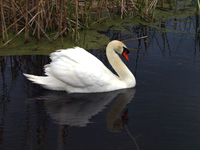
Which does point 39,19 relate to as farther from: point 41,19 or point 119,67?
point 119,67

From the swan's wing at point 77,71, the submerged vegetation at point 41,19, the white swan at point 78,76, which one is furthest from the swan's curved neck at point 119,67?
the submerged vegetation at point 41,19

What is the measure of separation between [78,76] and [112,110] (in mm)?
934

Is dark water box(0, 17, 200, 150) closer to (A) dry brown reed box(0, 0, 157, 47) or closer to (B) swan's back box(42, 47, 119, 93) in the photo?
(B) swan's back box(42, 47, 119, 93)

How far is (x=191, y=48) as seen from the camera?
29.8ft

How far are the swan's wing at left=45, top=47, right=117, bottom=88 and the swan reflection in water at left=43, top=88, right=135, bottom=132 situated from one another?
26 centimetres

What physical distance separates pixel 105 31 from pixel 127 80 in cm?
437

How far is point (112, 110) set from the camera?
5.90 metres

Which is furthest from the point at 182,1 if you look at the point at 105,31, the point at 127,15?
the point at 105,31

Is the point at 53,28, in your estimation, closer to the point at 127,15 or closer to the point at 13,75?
the point at 13,75

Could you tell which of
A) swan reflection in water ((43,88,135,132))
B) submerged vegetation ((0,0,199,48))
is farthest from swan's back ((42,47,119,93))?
submerged vegetation ((0,0,199,48))

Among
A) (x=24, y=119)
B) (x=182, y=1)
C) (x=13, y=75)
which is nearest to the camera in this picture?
(x=24, y=119)

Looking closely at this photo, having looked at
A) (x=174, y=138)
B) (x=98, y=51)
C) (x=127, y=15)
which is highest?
(x=127, y=15)

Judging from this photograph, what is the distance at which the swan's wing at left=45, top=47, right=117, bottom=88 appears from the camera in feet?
20.9

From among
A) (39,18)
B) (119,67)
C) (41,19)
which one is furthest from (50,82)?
(41,19)
